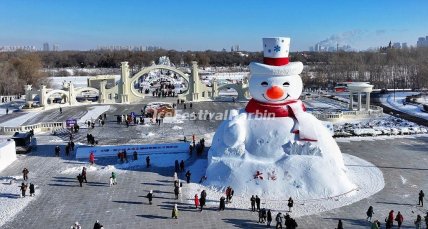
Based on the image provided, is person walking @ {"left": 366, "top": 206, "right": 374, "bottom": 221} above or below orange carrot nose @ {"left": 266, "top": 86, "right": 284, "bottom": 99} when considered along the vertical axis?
below

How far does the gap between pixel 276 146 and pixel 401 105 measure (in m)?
32.8

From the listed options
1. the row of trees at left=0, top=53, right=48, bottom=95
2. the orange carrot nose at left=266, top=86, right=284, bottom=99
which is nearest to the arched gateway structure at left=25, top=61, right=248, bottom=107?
the row of trees at left=0, top=53, right=48, bottom=95

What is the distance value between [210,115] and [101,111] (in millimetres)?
10916

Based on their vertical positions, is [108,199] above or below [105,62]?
below

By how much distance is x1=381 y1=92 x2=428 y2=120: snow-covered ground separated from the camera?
4078cm

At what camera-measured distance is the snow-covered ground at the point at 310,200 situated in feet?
54.0

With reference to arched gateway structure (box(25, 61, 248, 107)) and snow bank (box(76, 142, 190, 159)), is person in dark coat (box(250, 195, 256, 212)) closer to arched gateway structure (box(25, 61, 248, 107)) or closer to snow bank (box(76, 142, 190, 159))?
snow bank (box(76, 142, 190, 159))

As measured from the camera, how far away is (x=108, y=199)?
17.6 meters

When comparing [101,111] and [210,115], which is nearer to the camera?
[210,115]

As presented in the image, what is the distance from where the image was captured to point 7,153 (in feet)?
75.2

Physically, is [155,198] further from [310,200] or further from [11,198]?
[310,200]

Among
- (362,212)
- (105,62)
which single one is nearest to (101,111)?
(362,212)

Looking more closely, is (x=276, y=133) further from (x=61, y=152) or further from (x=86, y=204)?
(x=61, y=152)

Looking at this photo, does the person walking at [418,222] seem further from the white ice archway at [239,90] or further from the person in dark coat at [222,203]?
the white ice archway at [239,90]
